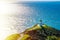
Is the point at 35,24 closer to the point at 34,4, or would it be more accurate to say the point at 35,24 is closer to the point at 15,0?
the point at 34,4

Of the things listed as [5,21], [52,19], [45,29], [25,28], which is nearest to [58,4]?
[52,19]

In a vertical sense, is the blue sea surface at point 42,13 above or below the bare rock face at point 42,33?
above

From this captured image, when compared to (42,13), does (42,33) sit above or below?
below

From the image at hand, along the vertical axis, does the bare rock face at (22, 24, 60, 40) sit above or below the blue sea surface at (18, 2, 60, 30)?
below

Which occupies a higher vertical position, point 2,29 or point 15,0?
point 15,0

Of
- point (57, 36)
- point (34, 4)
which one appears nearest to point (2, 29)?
point (34, 4)

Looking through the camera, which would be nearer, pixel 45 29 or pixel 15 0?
pixel 45 29

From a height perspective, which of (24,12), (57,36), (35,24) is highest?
(24,12)
